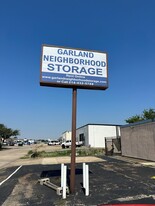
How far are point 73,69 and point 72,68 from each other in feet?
0.20

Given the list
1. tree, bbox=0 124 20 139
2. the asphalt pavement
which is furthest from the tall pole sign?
tree, bbox=0 124 20 139

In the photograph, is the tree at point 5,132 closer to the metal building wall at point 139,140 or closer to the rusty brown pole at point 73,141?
the metal building wall at point 139,140

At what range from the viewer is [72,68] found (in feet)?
30.6

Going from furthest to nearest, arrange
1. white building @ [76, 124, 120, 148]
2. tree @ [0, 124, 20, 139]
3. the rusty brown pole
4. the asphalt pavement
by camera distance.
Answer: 1. tree @ [0, 124, 20, 139]
2. white building @ [76, 124, 120, 148]
3. the rusty brown pole
4. the asphalt pavement

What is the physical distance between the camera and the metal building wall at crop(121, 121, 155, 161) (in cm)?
1886

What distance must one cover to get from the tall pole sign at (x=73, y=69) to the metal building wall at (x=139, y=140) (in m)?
11.0

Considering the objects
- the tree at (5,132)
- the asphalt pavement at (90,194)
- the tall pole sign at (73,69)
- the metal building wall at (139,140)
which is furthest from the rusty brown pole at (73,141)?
the tree at (5,132)

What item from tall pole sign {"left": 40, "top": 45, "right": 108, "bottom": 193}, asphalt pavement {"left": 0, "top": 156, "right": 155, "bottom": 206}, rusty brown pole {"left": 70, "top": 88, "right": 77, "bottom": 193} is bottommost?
asphalt pavement {"left": 0, "top": 156, "right": 155, "bottom": 206}

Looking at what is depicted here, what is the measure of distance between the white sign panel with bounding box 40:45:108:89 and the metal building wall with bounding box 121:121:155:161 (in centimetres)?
1096

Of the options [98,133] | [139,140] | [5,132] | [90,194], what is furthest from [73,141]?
[5,132]

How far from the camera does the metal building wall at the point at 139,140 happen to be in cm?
1886

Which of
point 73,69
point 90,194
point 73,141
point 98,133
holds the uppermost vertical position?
point 73,69

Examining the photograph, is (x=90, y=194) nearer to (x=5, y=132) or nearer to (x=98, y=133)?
(x=98, y=133)

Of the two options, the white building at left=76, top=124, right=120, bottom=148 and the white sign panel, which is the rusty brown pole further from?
the white building at left=76, top=124, right=120, bottom=148
